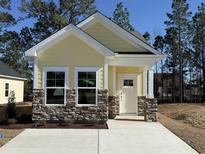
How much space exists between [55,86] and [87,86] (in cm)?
146

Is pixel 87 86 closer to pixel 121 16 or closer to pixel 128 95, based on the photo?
pixel 128 95

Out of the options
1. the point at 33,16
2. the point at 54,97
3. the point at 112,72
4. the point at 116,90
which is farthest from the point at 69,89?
the point at 33,16

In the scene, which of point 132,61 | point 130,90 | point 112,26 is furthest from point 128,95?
point 112,26

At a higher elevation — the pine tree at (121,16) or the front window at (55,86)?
the pine tree at (121,16)

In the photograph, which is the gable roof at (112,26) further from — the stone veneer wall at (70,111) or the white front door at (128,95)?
the stone veneer wall at (70,111)

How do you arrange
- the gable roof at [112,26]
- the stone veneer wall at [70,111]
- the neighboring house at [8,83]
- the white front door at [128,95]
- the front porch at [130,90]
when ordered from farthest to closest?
1. the neighboring house at [8,83]
2. the white front door at [128,95]
3. the front porch at [130,90]
4. the gable roof at [112,26]
5. the stone veneer wall at [70,111]

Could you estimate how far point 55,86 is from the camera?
14227 mm

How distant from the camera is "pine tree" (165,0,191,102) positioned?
37906mm

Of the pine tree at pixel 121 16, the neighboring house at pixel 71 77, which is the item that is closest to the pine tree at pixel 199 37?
the pine tree at pixel 121 16

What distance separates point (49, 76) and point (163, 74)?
28551 millimetres

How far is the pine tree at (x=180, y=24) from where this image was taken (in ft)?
124

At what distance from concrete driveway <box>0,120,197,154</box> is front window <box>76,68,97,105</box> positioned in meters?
2.23

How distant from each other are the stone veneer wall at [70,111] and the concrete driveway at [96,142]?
177 cm

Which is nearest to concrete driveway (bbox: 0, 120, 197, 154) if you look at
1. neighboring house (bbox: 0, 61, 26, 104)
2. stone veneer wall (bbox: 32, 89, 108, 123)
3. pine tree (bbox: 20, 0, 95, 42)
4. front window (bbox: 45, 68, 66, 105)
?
stone veneer wall (bbox: 32, 89, 108, 123)
